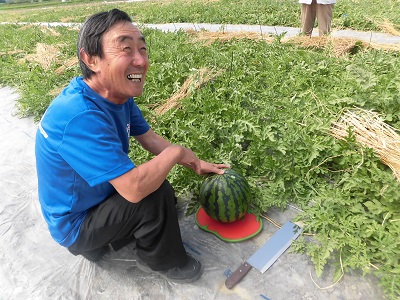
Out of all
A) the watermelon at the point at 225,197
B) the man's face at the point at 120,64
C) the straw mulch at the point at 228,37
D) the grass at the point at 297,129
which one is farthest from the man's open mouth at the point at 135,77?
the straw mulch at the point at 228,37

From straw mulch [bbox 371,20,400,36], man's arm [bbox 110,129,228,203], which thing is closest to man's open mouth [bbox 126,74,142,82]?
man's arm [bbox 110,129,228,203]

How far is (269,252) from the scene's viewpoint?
7.34 feet

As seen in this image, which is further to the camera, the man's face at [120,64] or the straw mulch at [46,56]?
the straw mulch at [46,56]

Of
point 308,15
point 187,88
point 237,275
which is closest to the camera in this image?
point 237,275

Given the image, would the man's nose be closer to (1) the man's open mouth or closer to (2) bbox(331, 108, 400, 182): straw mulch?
(1) the man's open mouth

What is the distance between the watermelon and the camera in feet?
7.67

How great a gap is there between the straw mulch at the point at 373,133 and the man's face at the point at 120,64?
72.5 inches

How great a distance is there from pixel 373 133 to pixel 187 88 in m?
2.39

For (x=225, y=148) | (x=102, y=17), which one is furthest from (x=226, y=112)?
(x=102, y=17)

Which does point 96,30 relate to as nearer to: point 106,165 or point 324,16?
point 106,165

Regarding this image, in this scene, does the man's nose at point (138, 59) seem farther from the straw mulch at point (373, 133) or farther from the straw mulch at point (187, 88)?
the straw mulch at point (187, 88)

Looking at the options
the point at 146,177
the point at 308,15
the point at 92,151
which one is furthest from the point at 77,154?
the point at 308,15

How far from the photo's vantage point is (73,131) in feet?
5.35

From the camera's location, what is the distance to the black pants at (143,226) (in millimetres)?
1900
